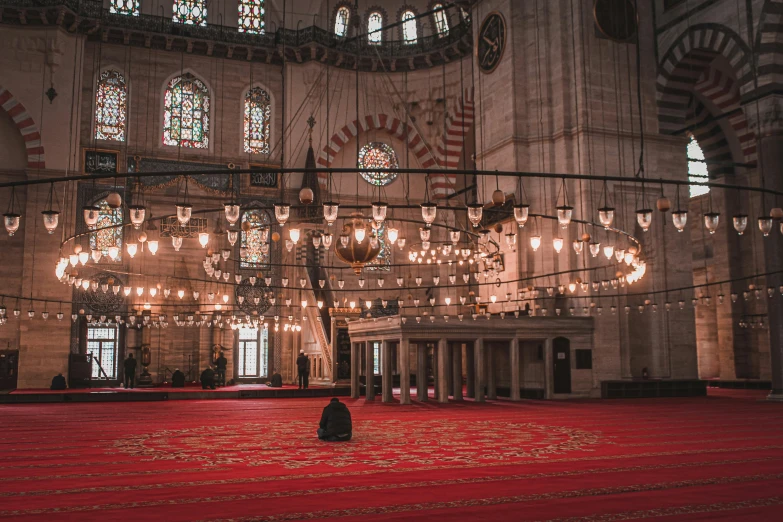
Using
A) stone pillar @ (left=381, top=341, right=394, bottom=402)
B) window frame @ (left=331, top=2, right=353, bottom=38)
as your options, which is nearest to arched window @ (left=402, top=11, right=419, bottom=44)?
window frame @ (left=331, top=2, right=353, bottom=38)

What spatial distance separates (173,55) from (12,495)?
17.0 metres

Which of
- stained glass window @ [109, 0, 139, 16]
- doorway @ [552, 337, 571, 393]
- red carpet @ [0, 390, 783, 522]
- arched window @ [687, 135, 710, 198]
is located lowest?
red carpet @ [0, 390, 783, 522]

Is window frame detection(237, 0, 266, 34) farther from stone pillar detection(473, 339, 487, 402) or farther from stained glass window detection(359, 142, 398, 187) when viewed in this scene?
stone pillar detection(473, 339, 487, 402)

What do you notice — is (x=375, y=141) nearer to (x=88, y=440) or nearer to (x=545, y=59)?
(x=545, y=59)

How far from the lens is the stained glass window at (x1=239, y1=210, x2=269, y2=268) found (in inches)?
779

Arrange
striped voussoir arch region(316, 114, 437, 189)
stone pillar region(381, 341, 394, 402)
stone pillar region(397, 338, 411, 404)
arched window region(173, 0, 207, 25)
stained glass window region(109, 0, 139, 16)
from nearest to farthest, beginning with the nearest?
stone pillar region(397, 338, 411, 404), stone pillar region(381, 341, 394, 402), stained glass window region(109, 0, 139, 16), arched window region(173, 0, 207, 25), striped voussoir arch region(316, 114, 437, 189)

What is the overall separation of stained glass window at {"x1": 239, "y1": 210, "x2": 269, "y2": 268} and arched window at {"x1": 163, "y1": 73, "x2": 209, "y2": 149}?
7.04 ft

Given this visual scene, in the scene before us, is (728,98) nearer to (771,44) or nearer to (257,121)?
(771,44)

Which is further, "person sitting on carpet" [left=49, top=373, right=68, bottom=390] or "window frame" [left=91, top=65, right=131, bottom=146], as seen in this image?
"window frame" [left=91, top=65, right=131, bottom=146]

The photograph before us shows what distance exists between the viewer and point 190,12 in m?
20.0

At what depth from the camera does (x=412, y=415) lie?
9852 millimetres

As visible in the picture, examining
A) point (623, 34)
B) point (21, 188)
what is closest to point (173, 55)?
point (21, 188)

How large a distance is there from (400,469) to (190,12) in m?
17.5

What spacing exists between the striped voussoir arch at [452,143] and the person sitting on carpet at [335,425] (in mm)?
13859
